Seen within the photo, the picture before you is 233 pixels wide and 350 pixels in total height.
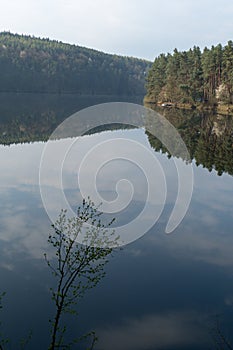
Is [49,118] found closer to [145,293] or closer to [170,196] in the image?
[170,196]

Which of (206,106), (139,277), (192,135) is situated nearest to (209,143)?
(192,135)

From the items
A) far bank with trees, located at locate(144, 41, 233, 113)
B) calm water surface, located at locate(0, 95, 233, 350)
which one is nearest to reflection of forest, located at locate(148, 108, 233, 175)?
calm water surface, located at locate(0, 95, 233, 350)

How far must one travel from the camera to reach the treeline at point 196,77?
115m

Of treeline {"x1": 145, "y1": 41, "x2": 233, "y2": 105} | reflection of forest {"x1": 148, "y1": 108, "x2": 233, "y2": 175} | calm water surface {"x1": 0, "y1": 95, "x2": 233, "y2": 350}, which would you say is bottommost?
calm water surface {"x1": 0, "y1": 95, "x2": 233, "y2": 350}

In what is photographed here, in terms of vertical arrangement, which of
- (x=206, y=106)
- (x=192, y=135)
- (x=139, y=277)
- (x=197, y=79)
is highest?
(x=197, y=79)

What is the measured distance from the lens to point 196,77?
125562 millimetres

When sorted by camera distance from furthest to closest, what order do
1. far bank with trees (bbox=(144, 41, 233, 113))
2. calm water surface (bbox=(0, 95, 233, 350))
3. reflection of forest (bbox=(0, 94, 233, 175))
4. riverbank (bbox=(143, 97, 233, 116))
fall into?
1. far bank with trees (bbox=(144, 41, 233, 113))
2. riverbank (bbox=(143, 97, 233, 116))
3. reflection of forest (bbox=(0, 94, 233, 175))
4. calm water surface (bbox=(0, 95, 233, 350))

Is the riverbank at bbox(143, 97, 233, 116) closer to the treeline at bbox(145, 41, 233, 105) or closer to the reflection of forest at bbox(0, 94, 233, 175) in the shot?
the treeline at bbox(145, 41, 233, 105)

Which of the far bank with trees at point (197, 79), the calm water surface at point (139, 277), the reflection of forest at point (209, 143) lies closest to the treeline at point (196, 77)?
the far bank with trees at point (197, 79)

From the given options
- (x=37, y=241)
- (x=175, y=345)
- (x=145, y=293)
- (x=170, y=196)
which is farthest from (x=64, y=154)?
(x=175, y=345)

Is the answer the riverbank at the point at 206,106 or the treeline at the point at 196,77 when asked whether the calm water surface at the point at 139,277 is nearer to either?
the riverbank at the point at 206,106

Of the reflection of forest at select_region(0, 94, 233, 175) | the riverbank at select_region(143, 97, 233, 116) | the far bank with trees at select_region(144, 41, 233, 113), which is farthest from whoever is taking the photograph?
the far bank with trees at select_region(144, 41, 233, 113)

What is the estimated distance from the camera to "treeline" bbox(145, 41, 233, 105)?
11462cm

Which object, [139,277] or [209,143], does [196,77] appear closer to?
[209,143]
